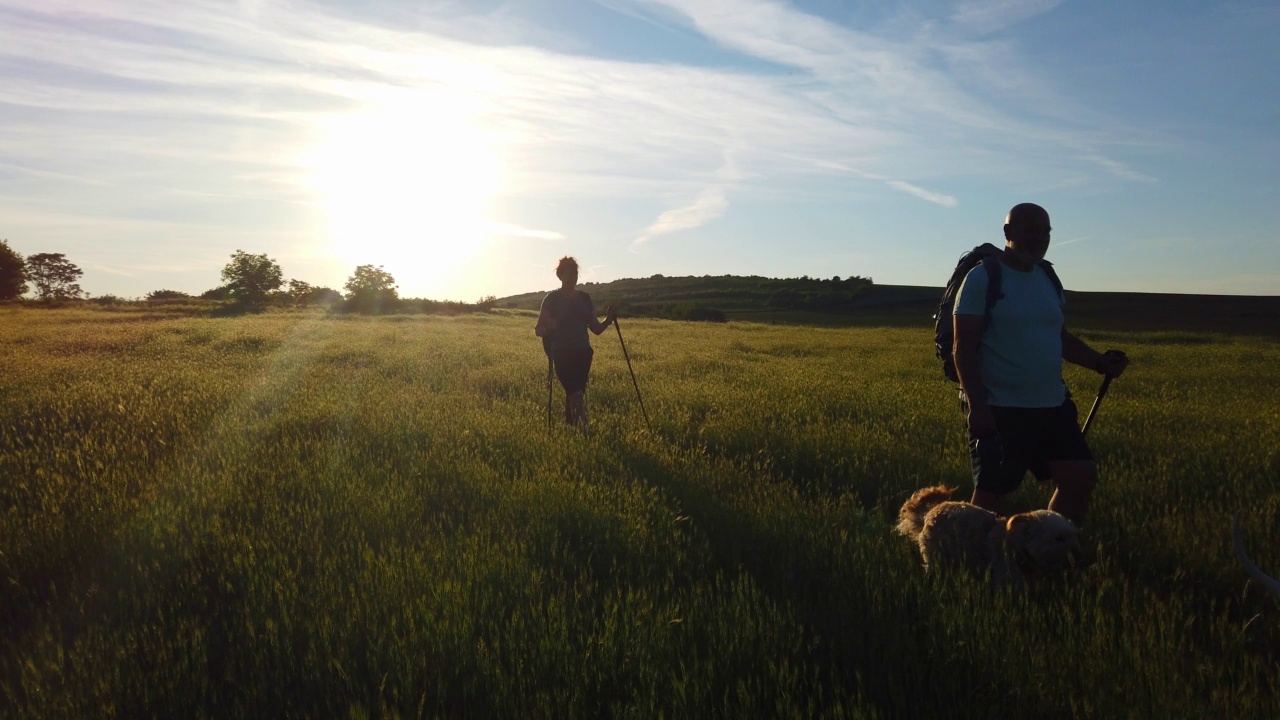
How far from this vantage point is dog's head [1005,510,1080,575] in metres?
3.80

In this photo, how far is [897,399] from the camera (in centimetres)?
1133

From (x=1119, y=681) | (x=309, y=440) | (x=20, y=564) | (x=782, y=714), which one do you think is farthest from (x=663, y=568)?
(x=309, y=440)

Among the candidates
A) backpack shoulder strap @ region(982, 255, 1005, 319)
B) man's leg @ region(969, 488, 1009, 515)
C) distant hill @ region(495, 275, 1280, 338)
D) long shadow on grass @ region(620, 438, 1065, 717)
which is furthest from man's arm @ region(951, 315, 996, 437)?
distant hill @ region(495, 275, 1280, 338)

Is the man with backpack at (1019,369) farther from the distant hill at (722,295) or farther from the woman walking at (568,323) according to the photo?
the distant hill at (722,295)

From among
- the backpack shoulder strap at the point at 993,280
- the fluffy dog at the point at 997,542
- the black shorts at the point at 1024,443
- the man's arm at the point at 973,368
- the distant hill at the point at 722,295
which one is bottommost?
the fluffy dog at the point at 997,542

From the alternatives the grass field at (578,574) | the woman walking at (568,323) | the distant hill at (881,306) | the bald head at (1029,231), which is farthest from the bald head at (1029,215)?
the distant hill at (881,306)

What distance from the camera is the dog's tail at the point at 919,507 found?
4.50 meters

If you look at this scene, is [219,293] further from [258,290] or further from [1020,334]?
[1020,334]

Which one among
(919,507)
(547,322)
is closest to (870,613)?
(919,507)

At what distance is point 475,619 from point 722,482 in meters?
3.29

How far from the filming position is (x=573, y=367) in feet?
27.9

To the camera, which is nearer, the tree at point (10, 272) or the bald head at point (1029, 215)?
the bald head at point (1029, 215)

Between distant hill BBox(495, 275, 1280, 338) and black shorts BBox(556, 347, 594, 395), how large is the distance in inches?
640

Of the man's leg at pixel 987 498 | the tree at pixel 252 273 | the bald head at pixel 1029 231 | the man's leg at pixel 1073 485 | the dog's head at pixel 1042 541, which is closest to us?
the dog's head at pixel 1042 541
